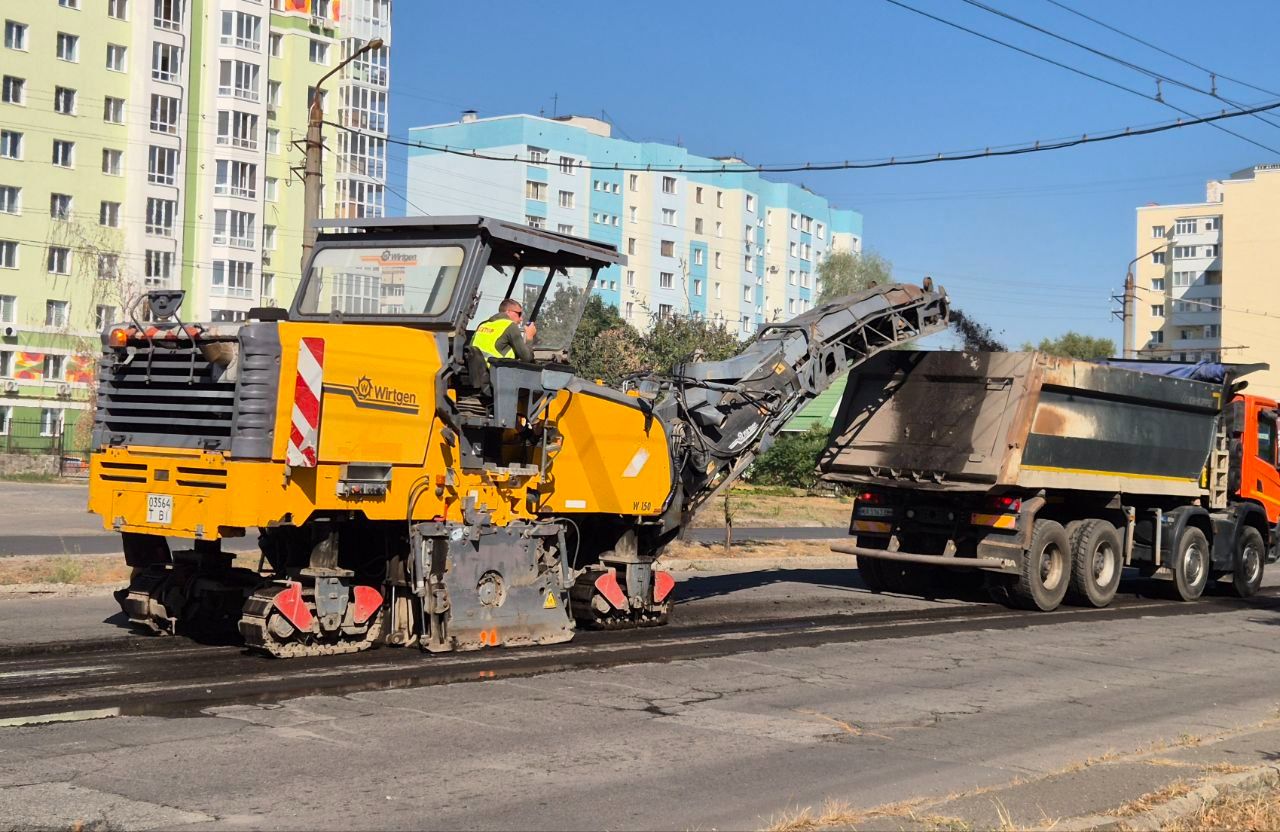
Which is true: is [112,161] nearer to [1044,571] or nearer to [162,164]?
[162,164]

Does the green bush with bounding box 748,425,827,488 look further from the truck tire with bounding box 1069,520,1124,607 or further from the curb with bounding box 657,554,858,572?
the truck tire with bounding box 1069,520,1124,607

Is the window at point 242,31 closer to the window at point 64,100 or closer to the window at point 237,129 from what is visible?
the window at point 237,129

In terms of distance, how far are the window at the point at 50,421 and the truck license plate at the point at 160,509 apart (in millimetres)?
49750

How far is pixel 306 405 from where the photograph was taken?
9945mm

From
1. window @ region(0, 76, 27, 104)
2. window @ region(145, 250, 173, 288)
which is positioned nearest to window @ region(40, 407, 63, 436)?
window @ region(145, 250, 173, 288)

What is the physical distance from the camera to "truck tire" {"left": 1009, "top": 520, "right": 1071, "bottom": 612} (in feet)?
56.0

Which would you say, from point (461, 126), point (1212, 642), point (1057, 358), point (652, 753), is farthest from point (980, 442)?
point (461, 126)

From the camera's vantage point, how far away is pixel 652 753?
825 centimetres

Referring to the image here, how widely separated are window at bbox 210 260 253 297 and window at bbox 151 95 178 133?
6.91 metres

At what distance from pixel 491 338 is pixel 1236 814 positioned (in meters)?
6.65

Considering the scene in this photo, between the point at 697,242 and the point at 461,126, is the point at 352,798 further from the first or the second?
the point at 697,242

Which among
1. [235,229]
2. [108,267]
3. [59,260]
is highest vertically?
[235,229]

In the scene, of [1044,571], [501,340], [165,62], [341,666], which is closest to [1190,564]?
[1044,571]

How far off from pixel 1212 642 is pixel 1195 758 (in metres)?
7.07
